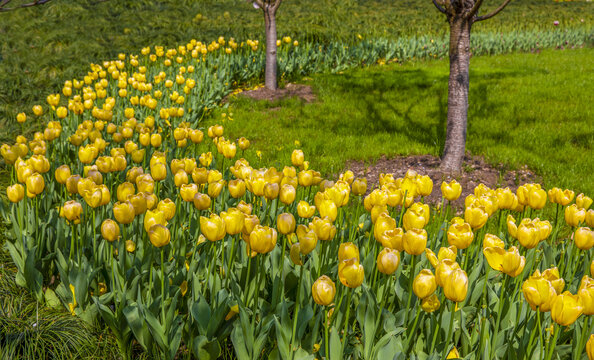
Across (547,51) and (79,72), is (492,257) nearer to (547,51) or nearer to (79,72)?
(79,72)

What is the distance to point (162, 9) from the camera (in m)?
17.2

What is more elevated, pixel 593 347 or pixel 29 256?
pixel 593 347

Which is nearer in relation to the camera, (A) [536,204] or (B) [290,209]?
(A) [536,204]

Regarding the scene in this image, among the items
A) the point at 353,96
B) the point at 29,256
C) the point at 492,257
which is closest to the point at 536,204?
the point at 492,257

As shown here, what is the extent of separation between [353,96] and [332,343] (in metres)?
6.39

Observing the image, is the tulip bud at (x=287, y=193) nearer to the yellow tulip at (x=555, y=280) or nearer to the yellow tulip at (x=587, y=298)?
the yellow tulip at (x=555, y=280)

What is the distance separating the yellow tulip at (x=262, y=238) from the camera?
1866mm

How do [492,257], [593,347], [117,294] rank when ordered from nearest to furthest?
[593,347] → [492,257] → [117,294]

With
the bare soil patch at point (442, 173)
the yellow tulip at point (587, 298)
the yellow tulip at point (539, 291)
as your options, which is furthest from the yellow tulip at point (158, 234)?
the bare soil patch at point (442, 173)

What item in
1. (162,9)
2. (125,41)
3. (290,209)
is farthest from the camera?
(162,9)

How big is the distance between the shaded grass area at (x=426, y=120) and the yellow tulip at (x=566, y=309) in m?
3.31

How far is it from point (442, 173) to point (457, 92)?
0.81 meters

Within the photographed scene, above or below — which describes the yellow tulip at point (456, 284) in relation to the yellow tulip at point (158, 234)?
above

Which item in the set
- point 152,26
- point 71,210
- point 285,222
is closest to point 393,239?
point 285,222
